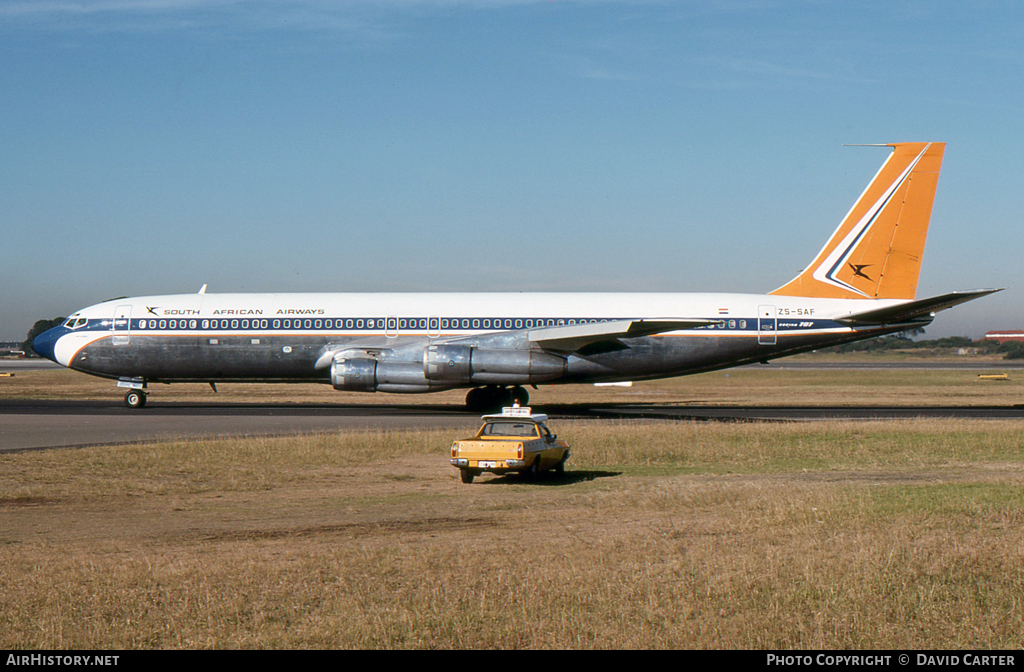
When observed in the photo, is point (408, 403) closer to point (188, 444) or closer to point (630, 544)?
point (188, 444)

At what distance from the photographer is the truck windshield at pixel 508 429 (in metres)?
21.6

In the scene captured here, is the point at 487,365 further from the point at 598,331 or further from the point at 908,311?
the point at 908,311

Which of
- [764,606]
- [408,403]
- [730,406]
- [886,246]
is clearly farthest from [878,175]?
[764,606]

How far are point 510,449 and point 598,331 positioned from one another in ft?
56.6

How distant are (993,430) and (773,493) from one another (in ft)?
52.4

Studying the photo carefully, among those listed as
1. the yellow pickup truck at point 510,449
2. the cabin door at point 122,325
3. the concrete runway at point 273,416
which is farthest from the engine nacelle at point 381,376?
the yellow pickup truck at point 510,449

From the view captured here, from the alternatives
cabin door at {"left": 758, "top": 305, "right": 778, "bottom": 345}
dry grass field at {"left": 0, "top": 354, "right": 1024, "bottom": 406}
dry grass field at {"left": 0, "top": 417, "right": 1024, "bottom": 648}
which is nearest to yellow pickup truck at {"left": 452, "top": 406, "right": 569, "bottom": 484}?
dry grass field at {"left": 0, "top": 417, "right": 1024, "bottom": 648}

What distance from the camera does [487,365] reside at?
124 ft

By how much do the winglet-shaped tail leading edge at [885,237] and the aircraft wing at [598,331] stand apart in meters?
6.02

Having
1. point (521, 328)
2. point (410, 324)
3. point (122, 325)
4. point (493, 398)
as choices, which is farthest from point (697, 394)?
point (122, 325)

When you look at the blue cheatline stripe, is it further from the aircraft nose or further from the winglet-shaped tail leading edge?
the aircraft nose

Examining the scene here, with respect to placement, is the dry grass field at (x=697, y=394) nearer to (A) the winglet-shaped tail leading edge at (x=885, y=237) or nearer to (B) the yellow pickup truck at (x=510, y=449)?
(A) the winglet-shaped tail leading edge at (x=885, y=237)

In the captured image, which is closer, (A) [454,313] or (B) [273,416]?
(B) [273,416]

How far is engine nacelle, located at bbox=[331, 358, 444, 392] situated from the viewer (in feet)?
124
